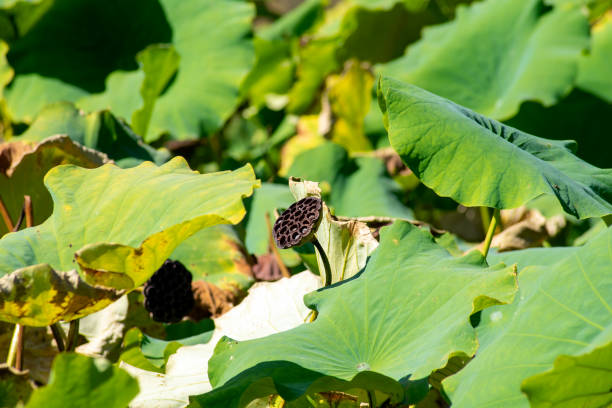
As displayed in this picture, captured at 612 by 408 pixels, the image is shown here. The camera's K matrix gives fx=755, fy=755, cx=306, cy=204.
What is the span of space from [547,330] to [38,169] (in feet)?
2.83

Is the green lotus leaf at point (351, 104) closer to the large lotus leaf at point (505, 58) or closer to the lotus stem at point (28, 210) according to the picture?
the large lotus leaf at point (505, 58)

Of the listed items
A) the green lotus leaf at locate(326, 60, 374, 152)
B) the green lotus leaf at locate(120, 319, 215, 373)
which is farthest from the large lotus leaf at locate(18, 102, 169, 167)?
the green lotus leaf at locate(326, 60, 374, 152)

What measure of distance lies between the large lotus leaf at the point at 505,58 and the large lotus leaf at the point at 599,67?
0.22m

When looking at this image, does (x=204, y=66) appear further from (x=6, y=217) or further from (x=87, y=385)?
(x=87, y=385)

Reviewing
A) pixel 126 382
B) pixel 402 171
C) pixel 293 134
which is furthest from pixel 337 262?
pixel 293 134

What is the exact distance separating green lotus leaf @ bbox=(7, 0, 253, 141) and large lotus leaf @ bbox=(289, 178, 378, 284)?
98cm

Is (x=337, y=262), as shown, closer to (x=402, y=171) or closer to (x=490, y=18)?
(x=402, y=171)

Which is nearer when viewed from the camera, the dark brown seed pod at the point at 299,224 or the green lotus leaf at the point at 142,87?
the dark brown seed pod at the point at 299,224

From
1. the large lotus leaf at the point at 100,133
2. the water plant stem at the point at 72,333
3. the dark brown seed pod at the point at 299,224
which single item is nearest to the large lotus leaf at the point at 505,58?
the large lotus leaf at the point at 100,133

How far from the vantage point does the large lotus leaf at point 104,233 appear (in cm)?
78

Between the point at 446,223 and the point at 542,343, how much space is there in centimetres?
151

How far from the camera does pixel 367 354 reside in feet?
2.84

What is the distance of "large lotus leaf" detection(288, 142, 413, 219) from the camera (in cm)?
173

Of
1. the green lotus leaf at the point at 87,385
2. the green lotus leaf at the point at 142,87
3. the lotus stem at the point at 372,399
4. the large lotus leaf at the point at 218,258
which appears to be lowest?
the large lotus leaf at the point at 218,258
